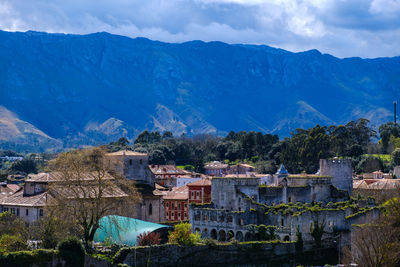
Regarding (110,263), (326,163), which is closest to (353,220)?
(326,163)

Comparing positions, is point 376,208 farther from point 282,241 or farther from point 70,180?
point 70,180

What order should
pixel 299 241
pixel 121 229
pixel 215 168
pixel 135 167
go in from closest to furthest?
pixel 121 229, pixel 299 241, pixel 135 167, pixel 215 168

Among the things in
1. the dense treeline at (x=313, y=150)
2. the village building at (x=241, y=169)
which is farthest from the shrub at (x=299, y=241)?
the village building at (x=241, y=169)

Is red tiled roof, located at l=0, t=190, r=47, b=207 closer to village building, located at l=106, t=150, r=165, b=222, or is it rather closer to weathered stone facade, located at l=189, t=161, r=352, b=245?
village building, located at l=106, t=150, r=165, b=222

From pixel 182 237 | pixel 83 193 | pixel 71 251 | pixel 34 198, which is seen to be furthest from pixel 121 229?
pixel 34 198

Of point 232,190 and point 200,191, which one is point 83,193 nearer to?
point 232,190

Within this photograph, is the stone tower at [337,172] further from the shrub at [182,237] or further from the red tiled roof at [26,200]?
the red tiled roof at [26,200]

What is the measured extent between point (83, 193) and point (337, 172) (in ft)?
120

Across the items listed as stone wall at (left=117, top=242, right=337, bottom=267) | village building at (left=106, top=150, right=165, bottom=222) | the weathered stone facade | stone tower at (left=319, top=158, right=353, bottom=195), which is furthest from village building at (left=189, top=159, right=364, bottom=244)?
village building at (left=106, top=150, right=165, bottom=222)

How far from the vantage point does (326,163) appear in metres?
87.0

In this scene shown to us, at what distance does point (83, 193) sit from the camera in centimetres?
6475

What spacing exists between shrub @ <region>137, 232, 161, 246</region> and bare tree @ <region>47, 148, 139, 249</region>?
2.81 m

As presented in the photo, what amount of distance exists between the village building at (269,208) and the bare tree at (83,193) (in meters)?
11.4

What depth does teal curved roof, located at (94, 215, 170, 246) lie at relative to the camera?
2525 inches
